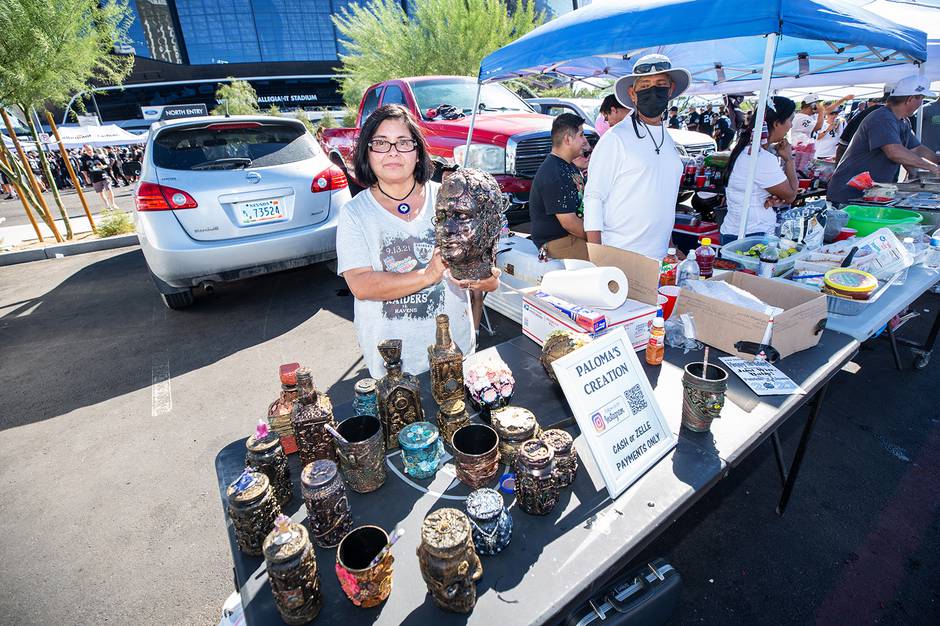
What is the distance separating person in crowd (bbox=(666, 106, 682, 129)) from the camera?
1321 cm

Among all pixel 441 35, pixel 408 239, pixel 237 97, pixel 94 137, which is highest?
pixel 441 35

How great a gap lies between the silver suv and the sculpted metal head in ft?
11.3

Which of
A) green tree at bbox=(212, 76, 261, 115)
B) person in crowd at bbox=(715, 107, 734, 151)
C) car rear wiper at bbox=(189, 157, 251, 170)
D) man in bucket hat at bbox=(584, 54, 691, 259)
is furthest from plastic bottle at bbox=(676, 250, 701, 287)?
green tree at bbox=(212, 76, 261, 115)

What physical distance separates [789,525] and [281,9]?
60923mm

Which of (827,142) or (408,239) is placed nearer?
(408,239)

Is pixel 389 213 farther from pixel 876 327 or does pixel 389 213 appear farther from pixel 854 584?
pixel 854 584

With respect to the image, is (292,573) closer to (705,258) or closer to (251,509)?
(251,509)

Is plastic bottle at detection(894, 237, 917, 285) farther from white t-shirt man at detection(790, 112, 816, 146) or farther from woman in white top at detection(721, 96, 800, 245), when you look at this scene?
white t-shirt man at detection(790, 112, 816, 146)

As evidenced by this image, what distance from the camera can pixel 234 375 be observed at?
12.5 ft

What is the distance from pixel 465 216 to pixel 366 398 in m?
0.70

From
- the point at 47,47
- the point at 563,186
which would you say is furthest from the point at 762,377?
the point at 47,47

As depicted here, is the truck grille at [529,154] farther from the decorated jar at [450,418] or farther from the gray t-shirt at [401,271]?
the decorated jar at [450,418]

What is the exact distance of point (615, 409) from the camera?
53.4 inches

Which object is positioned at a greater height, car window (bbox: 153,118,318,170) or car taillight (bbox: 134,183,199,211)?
car window (bbox: 153,118,318,170)
